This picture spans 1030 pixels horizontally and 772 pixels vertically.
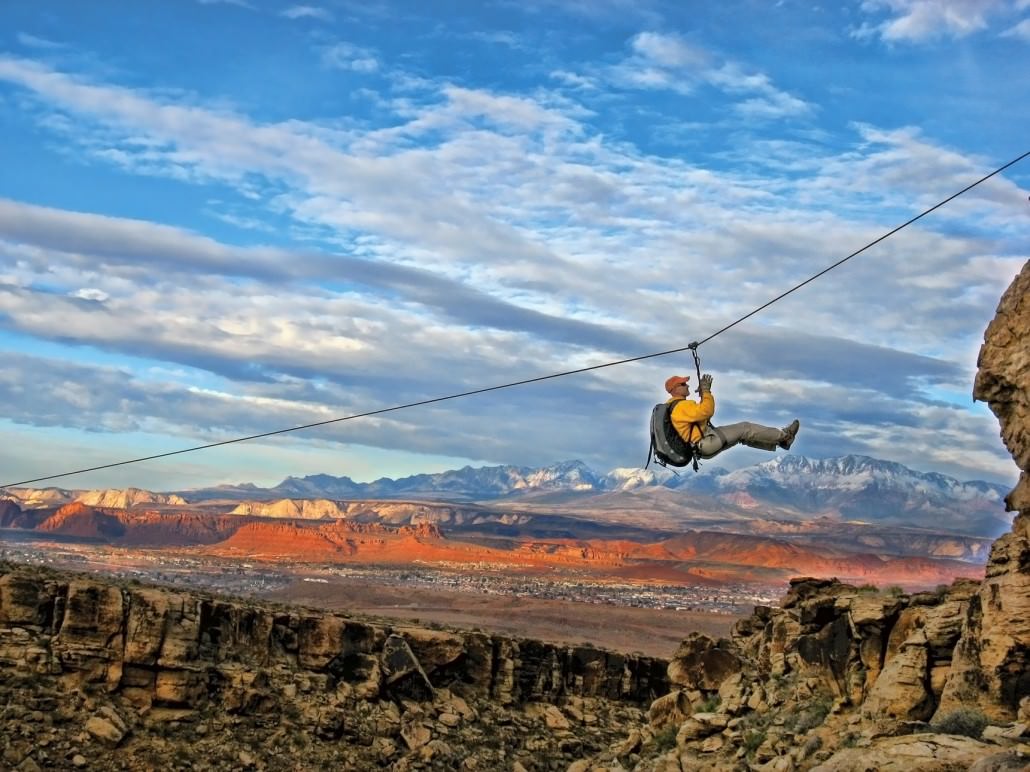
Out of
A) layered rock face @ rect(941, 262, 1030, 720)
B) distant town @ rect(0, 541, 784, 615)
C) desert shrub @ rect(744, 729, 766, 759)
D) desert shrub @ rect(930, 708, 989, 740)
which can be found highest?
layered rock face @ rect(941, 262, 1030, 720)

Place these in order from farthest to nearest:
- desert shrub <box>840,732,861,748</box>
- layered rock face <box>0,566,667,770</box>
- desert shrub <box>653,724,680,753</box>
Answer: layered rock face <box>0,566,667,770</box> < desert shrub <box>653,724,680,753</box> < desert shrub <box>840,732,861,748</box>

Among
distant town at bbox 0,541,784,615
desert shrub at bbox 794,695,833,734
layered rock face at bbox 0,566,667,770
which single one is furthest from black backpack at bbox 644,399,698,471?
distant town at bbox 0,541,784,615

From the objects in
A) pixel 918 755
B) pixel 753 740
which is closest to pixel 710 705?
pixel 753 740

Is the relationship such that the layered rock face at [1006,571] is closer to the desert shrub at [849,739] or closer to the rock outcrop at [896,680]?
the rock outcrop at [896,680]

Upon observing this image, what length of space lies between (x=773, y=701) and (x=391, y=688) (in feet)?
68.4

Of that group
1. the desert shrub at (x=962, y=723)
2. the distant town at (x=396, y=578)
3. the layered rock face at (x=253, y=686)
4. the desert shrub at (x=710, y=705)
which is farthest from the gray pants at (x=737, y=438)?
the distant town at (x=396, y=578)

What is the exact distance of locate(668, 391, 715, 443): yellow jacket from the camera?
1853 cm

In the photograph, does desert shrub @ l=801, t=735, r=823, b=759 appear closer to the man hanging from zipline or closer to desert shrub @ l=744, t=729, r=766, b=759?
desert shrub @ l=744, t=729, r=766, b=759

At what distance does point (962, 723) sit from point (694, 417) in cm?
587

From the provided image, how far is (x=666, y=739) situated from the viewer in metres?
28.2

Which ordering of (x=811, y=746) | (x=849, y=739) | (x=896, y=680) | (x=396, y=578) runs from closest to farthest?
(x=849, y=739) < (x=896, y=680) < (x=811, y=746) < (x=396, y=578)

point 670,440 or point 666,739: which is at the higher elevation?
point 670,440

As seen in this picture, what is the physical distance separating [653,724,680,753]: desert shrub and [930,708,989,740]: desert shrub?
11210 mm

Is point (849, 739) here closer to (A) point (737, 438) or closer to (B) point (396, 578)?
(A) point (737, 438)
